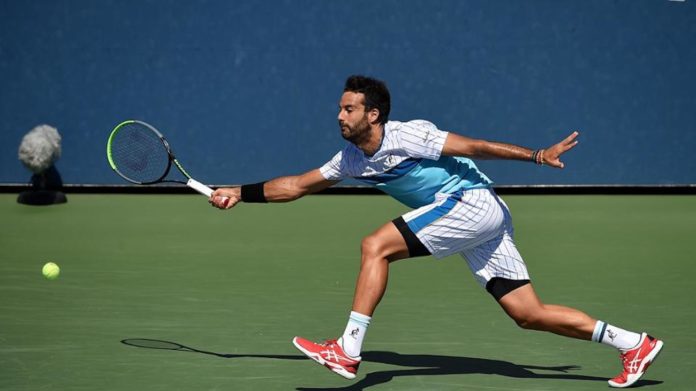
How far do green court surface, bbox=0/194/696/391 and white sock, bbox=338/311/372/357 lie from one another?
0.31 m

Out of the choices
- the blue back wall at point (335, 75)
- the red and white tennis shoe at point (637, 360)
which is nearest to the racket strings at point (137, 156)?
the red and white tennis shoe at point (637, 360)

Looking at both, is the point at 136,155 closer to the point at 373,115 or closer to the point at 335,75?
the point at 373,115

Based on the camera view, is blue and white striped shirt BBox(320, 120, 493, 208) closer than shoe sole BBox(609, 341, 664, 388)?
No

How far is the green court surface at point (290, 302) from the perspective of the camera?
6395mm

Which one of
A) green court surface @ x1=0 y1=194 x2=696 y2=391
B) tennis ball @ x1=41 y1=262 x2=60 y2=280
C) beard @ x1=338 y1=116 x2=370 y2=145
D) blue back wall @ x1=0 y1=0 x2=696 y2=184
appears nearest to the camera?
beard @ x1=338 y1=116 x2=370 y2=145

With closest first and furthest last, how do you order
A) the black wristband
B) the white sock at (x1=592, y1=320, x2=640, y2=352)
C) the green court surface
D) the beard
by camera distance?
the white sock at (x1=592, y1=320, x2=640, y2=352), the beard, the green court surface, the black wristband

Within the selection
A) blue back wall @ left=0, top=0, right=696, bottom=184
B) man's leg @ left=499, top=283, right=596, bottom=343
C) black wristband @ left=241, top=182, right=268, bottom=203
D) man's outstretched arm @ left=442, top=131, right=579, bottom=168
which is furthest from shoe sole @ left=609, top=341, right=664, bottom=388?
blue back wall @ left=0, top=0, right=696, bottom=184

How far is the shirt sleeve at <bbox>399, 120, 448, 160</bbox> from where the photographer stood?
6141mm

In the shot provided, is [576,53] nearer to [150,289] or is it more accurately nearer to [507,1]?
[507,1]

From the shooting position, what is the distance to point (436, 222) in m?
6.21

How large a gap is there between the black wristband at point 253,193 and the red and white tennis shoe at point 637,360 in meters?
2.14

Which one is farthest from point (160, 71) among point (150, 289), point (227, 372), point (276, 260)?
point (227, 372)

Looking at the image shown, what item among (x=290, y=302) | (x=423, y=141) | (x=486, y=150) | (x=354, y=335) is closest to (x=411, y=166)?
(x=423, y=141)

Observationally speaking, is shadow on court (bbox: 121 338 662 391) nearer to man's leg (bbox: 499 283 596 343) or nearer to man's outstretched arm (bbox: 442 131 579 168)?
man's leg (bbox: 499 283 596 343)
